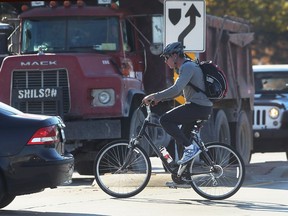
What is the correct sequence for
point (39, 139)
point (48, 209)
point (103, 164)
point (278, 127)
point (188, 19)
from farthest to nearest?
point (278, 127), point (188, 19), point (103, 164), point (48, 209), point (39, 139)

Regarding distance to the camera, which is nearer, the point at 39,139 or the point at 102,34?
the point at 39,139

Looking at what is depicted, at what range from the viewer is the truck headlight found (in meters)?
14.7

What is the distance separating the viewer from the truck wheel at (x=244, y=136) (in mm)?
18769

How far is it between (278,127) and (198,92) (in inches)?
306

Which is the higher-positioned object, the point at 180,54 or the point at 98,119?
the point at 180,54

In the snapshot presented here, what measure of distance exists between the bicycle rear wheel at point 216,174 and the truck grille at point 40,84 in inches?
152

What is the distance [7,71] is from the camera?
1486 centimetres

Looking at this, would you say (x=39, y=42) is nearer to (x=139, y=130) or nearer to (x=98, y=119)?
(x=98, y=119)

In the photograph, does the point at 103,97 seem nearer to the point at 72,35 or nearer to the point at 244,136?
the point at 72,35

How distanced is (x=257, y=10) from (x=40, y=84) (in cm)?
2841

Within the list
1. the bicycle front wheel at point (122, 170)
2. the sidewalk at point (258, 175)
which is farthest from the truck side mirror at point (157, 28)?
the bicycle front wheel at point (122, 170)

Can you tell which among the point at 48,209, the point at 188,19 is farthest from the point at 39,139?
the point at 188,19

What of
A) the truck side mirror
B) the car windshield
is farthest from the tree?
the truck side mirror

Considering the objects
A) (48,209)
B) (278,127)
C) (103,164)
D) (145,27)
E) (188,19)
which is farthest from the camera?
(278,127)
